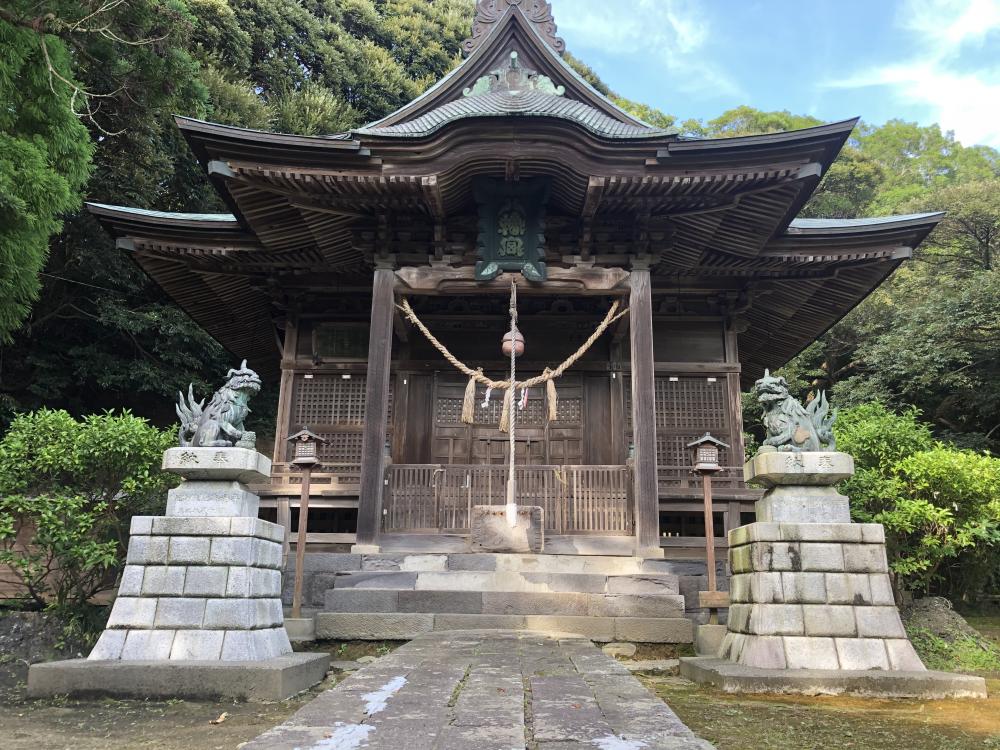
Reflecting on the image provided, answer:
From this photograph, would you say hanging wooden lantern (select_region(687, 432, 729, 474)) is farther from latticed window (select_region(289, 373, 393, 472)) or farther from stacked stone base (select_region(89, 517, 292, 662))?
latticed window (select_region(289, 373, 393, 472))

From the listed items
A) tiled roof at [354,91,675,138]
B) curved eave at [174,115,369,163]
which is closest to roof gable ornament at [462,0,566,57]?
tiled roof at [354,91,675,138]

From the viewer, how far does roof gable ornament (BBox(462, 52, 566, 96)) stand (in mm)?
11375

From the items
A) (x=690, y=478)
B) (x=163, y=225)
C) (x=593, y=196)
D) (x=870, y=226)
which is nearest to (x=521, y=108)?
(x=593, y=196)

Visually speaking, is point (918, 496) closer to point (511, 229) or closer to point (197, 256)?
point (511, 229)

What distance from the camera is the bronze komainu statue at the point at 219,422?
20.3 feet

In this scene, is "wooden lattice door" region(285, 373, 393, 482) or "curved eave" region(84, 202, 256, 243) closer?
"curved eave" region(84, 202, 256, 243)

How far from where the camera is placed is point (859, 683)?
505 centimetres

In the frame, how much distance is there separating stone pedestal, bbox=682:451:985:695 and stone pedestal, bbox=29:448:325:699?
377 cm

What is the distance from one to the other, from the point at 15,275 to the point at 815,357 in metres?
24.5

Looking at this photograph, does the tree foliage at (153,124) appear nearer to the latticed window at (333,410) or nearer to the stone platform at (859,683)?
the latticed window at (333,410)

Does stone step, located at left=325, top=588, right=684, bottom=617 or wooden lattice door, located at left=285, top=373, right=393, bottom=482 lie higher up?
wooden lattice door, located at left=285, top=373, right=393, bottom=482

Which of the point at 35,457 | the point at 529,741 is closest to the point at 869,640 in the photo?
the point at 529,741

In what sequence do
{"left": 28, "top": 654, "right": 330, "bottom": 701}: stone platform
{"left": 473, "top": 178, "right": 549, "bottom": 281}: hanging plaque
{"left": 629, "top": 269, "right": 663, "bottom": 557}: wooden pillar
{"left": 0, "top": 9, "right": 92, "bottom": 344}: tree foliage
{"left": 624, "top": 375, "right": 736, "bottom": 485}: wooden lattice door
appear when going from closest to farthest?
1. {"left": 28, "top": 654, "right": 330, "bottom": 701}: stone platform
2. {"left": 0, "top": 9, "right": 92, "bottom": 344}: tree foliage
3. {"left": 629, "top": 269, "right": 663, "bottom": 557}: wooden pillar
4. {"left": 473, "top": 178, "right": 549, "bottom": 281}: hanging plaque
5. {"left": 624, "top": 375, "right": 736, "bottom": 485}: wooden lattice door

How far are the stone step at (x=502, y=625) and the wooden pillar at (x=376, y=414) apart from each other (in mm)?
1470
